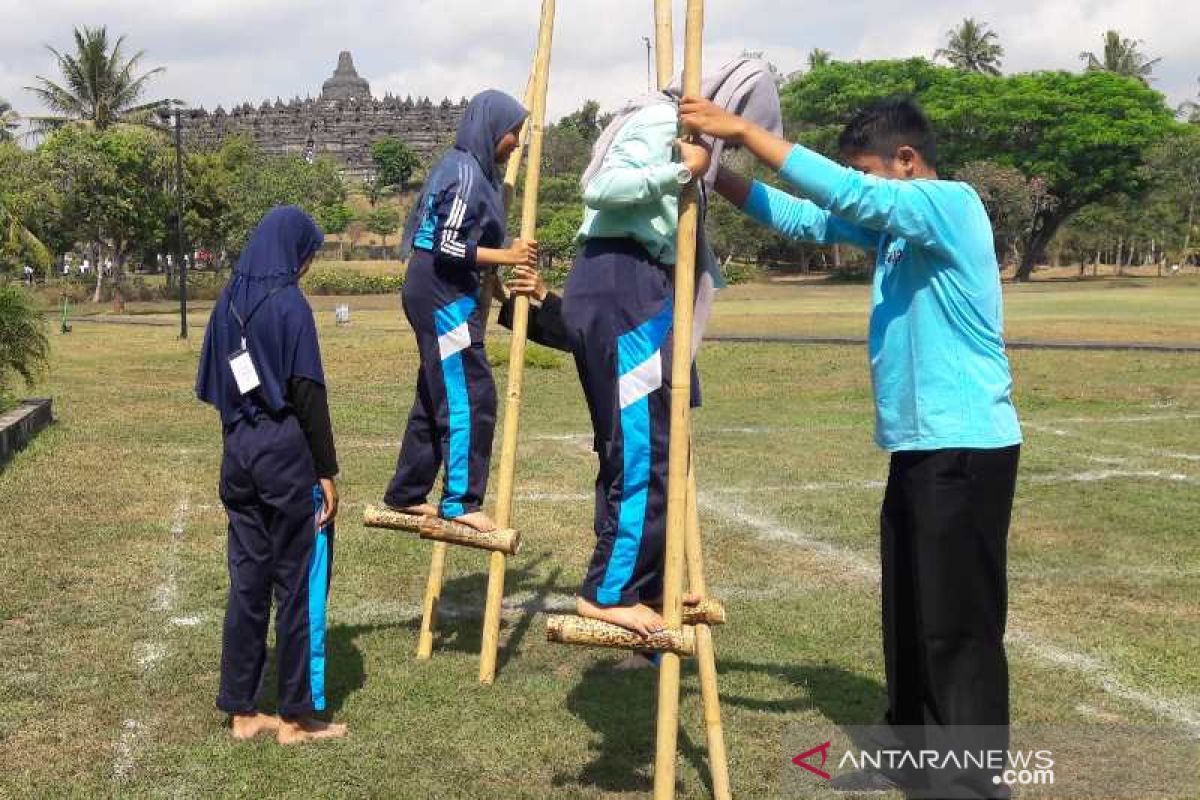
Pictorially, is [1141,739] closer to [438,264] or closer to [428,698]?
[428,698]

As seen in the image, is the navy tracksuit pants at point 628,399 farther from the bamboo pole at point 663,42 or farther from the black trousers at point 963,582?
the black trousers at point 963,582

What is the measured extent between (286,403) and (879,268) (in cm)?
243

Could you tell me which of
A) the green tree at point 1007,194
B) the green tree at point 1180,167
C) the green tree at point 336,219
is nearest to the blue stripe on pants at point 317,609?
the green tree at point 1007,194

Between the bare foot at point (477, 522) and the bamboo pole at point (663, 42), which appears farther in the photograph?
the bare foot at point (477, 522)

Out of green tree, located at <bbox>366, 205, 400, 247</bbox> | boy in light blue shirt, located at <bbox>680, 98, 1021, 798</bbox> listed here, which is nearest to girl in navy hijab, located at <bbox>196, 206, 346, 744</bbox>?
boy in light blue shirt, located at <bbox>680, 98, 1021, 798</bbox>

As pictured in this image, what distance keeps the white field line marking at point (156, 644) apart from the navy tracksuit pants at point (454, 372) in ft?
5.27

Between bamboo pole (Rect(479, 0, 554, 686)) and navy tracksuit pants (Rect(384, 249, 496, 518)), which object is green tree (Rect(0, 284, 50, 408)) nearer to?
navy tracksuit pants (Rect(384, 249, 496, 518))

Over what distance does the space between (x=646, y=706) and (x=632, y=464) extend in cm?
154

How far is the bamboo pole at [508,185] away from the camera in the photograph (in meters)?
5.96

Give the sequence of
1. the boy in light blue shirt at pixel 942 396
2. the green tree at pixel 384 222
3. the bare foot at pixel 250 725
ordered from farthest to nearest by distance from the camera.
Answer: the green tree at pixel 384 222 < the bare foot at pixel 250 725 < the boy in light blue shirt at pixel 942 396

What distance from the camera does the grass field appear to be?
4848mm

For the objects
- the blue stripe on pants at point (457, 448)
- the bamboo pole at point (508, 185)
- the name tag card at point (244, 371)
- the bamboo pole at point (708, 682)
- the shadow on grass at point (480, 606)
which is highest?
the bamboo pole at point (508, 185)

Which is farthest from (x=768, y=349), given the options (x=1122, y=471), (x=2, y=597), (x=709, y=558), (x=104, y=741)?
(x=104, y=741)

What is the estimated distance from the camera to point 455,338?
588 cm
